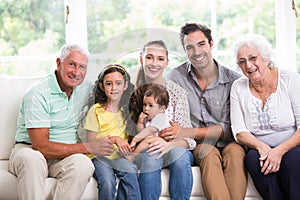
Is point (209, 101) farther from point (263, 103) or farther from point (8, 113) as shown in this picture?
point (8, 113)

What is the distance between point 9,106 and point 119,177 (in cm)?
91

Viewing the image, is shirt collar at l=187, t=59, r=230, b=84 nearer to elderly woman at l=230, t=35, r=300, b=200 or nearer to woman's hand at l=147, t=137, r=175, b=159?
elderly woman at l=230, t=35, r=300, b=200

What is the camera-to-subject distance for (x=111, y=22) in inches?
153

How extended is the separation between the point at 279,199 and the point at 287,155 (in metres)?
0.22

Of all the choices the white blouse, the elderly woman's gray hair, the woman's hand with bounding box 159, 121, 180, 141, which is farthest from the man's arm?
the elderly woman's gray hair

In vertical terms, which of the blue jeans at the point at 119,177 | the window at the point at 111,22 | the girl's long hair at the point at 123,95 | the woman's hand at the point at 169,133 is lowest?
the blue jeans at the point at 119,177

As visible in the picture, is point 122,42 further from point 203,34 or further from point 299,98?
point 299,98

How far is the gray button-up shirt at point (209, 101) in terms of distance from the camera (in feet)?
9.46

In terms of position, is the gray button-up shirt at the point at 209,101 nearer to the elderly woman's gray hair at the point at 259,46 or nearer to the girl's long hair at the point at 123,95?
the elderly woman's gray hair at the point at 259,46

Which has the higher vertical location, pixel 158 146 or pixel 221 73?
pixel 221 73

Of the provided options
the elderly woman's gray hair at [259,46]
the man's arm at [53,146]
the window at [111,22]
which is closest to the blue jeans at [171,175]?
the man's arm at [53,146]

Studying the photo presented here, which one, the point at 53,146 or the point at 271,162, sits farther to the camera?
the point at 53,146

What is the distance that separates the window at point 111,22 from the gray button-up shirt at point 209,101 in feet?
3.16

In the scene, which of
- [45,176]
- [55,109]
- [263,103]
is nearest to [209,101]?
[263,103]
